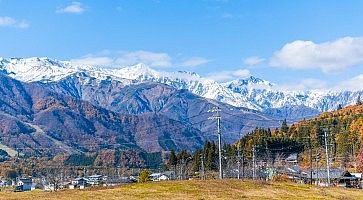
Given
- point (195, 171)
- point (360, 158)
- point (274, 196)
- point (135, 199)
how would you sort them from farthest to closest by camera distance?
point (195, 171) → point (360, 158) → point (274, 196) → point (135, 199)

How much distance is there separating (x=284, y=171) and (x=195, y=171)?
30551 mm

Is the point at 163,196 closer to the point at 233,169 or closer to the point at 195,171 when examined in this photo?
the point at 233,169

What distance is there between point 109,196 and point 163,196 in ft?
18.0

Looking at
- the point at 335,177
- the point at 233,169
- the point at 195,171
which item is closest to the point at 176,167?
the point at 195,171

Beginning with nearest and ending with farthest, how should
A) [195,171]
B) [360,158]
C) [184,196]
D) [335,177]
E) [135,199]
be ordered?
[135,199] → [184,196] → [335,177] → [360,158] → [195,171]

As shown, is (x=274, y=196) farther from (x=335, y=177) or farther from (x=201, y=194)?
(x=335, y=177)

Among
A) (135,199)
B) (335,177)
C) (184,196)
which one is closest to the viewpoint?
(135,199)

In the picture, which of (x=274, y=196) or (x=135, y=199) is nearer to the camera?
(x=135, y=199)

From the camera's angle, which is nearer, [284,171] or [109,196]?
[109,196]

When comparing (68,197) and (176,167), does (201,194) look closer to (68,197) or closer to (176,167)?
(68,197)

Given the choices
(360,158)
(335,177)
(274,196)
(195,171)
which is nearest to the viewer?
(274,196)

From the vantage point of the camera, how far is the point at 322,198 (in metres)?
67.0

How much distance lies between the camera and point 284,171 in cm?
17700

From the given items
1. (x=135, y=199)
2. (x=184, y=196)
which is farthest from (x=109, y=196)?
(x=184, y=196)
